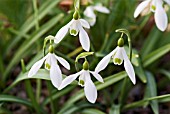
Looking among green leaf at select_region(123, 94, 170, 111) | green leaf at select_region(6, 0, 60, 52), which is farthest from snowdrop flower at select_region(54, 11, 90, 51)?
green leaf at select_region(6, 0, 60, 52)

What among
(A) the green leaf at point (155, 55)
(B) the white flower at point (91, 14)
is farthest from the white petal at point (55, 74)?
(A) the green leaf at point (155, 55)

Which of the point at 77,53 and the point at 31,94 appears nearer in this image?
the point at 31,94

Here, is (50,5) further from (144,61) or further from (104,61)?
(104,61)

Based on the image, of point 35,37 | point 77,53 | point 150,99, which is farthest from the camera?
point 77,53

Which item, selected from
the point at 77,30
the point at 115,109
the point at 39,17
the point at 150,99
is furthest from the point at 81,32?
the point at 39,17

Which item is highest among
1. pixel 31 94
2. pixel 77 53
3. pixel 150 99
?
pixel 77 53

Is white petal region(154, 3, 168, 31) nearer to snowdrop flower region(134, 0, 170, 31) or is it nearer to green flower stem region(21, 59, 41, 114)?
snowdrop flower region(134, 0, 170, 31)

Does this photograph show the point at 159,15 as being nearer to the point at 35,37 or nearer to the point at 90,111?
the point at 90,111

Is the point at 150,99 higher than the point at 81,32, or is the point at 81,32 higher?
the point at 81,32

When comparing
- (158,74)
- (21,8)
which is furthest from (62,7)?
(158,74)
